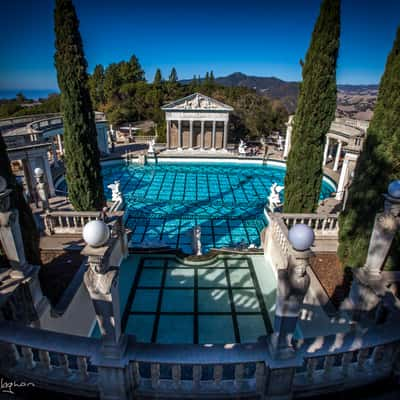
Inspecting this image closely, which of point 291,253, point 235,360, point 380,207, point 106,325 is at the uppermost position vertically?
point 291,253

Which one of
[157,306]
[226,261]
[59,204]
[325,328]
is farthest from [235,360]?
[59,204]

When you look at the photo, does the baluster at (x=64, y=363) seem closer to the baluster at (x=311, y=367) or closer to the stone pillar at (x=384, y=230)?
the baluster at (x=311, y=367)

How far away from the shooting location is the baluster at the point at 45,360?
3.95 meters

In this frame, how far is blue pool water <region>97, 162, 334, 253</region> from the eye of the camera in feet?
45.6

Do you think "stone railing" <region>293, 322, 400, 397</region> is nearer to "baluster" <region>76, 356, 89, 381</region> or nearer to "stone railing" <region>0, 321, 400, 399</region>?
"stone railing" <region>0, 321, 400, 399</region>

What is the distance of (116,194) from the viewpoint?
12609 millimetres

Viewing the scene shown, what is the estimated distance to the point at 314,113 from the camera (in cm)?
963

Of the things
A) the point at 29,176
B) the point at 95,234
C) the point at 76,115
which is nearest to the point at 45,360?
the point at 95,234

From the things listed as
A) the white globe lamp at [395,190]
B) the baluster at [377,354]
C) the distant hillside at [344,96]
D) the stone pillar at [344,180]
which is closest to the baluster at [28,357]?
the baluster at [377,354]

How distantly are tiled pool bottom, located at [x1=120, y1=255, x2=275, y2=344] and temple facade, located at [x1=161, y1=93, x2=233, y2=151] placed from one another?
82.8 ft

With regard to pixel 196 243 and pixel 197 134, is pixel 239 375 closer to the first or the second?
pixel 196 243

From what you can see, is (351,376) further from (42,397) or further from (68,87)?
(68,87)

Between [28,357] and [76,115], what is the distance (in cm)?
927

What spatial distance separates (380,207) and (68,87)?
1163 cm
